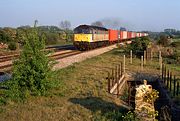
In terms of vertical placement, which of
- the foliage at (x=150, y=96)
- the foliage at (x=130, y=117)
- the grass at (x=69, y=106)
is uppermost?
the foliage at (x=150, y=96)

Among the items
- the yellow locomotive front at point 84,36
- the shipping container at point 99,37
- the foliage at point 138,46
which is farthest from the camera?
the shipping container at point 99,37

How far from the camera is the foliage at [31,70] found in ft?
39.6

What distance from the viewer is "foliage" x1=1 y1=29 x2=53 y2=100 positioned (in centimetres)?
1208

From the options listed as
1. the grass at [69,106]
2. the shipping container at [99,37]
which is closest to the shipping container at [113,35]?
the shipping container at [99,37]

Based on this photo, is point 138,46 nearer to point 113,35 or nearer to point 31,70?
point 31,70

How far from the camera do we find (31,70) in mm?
12359

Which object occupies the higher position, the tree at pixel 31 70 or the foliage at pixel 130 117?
the tree at pixel 31 70

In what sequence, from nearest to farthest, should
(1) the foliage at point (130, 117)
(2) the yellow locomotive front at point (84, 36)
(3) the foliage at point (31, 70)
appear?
(1) the foliage at point (130, 117)
(3) the foliage at point (31, 70)
(2) the yellow locomotive front at point (84, 36)

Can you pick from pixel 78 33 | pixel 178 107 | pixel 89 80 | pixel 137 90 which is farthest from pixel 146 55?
pixel 137 90

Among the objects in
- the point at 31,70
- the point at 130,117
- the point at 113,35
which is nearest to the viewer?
the point at 130,117

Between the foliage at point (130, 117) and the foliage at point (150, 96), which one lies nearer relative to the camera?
the foliage at point (130, 117)

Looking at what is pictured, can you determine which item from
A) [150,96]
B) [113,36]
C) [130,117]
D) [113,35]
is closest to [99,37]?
[113,35]

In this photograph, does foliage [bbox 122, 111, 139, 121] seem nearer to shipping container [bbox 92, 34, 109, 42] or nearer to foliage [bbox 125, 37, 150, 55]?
foliage [bbox 125, 37, 150, 55]

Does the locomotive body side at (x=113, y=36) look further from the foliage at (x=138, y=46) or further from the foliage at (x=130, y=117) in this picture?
the foliage at (x=130, y=117)
